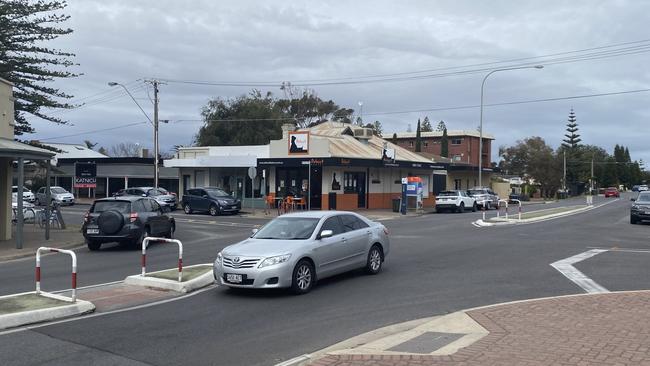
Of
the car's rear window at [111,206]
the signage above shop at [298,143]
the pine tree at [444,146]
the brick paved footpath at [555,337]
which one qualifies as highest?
the pine tree at [444,146]

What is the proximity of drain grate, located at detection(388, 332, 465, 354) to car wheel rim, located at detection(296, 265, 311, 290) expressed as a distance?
3.55 metres

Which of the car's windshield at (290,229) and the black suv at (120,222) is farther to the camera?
the black suv at (120,222)

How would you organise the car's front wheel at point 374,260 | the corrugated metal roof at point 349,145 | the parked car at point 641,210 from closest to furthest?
the car's front wheel at point 374,260, the parked car at point 641,210, the corrugated metal roof at point 349,145

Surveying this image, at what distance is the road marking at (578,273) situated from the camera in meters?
11.5

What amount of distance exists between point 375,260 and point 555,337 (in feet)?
20.4

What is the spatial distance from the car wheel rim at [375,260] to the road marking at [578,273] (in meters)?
3.86

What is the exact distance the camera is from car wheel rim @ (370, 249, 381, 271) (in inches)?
523

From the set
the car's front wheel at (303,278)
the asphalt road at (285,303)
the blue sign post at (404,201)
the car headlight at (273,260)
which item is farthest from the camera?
the blue sign post at (404,201)

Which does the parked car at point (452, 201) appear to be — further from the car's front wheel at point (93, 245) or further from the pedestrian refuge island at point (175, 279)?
the pedestrian refuge island at point (175, 279)

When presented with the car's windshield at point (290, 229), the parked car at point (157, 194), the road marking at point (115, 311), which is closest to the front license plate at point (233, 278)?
the road marking at point (115, 311)

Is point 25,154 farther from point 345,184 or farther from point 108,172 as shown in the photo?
point 108,172

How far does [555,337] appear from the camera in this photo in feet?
24.5

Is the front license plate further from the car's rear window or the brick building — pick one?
the brick building

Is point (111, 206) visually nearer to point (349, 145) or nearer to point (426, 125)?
Answer: point (349, 145)
